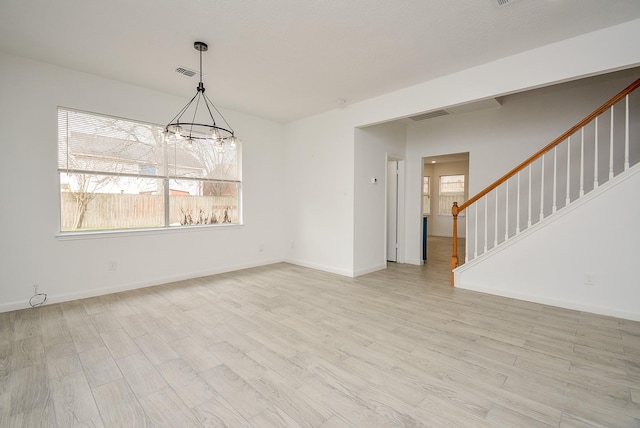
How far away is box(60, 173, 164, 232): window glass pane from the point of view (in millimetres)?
3736

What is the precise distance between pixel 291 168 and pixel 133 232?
10.1 feet

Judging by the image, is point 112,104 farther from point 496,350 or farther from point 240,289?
point 496,350

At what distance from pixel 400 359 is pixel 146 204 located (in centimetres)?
415

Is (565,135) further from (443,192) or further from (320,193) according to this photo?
(443,192)

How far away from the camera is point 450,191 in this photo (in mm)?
10508

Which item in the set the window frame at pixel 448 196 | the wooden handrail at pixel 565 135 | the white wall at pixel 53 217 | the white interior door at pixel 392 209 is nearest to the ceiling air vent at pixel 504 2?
the wooden handrail at pixel 565 135

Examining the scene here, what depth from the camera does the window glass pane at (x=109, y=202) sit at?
12.3 feet

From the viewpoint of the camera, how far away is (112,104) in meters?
3.93

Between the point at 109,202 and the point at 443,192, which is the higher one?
the point at 443,192

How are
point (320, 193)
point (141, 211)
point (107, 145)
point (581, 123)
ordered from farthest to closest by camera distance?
1. point (320, 193)
2. point (141, 211)
3. point (107, 145)
4. point (581, 123)

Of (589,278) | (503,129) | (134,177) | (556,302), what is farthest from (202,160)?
(589,278)

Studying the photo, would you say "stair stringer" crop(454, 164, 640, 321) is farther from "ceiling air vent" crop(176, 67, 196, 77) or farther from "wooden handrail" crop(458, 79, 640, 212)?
"ceiling air vent" crop(176, 67, 196, 77)

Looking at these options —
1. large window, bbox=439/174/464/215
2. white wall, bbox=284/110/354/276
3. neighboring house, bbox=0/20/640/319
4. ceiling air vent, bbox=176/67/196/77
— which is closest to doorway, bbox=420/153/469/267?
large window, bbox=439/174/464/215

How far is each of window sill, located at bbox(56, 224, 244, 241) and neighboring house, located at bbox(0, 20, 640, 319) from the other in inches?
1.3
